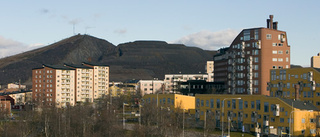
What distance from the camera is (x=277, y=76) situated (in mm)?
120625

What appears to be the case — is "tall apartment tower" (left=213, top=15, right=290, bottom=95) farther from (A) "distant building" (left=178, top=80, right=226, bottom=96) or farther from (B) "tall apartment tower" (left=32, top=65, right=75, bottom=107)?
(B) "tall apartment tower" (left=32, top=65, right=75, bottom=107)

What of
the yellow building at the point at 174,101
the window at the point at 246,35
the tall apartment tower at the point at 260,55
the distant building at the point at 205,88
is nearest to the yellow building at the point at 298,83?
the yellow building at the point at 174,101

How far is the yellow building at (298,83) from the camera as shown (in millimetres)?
107438

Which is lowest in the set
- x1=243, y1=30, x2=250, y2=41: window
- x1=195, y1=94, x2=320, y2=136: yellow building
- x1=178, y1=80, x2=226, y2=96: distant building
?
x1=195, y1=94, x2=320, y2=136: yellow building

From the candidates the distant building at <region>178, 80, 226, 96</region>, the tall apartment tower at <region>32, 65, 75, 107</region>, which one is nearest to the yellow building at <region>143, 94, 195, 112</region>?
the distant building at <region>178, 80, 226, 96</region>

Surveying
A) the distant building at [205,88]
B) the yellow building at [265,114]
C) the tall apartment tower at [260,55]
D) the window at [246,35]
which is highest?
the window at [246,35]

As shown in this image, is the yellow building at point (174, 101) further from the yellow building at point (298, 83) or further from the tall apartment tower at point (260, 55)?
the tall apartment tower at point (260, 55)

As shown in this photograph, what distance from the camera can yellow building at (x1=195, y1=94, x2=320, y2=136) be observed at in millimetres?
91338

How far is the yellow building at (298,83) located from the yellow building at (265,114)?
10.2 meters

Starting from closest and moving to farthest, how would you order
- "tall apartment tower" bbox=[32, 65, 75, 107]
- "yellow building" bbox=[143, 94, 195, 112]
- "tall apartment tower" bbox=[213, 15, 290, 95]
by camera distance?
1. "yellow building" bbox=[143, 94, 195, 112]
2. "tall apartment tower" bbox=[213, 15, 290, 95]
3. "tall apartment tower" bbox=[32, 65, 75, 107]

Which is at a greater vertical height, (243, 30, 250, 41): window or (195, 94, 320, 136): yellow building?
(243, 30, 250, 41): window

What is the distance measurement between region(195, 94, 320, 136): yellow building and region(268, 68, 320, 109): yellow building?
403 inches

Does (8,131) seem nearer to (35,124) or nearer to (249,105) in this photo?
(35,124)

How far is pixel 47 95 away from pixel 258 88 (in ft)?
282
